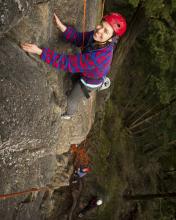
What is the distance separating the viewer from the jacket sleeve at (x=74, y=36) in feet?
16.3

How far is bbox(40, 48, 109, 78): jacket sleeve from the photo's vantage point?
Result: 423 centimetres

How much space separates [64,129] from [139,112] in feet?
34.6

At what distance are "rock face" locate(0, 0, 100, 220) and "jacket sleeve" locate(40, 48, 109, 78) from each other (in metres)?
0.20

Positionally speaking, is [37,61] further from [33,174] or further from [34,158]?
[33,174]

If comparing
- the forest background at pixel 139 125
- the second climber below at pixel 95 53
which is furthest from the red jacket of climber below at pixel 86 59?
the forest background at pixel 139 125

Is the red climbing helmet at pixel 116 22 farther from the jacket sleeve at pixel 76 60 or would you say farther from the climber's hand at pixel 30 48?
the climber's hand at pixel 30 48

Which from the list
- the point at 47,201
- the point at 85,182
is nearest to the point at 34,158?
the point at 47,201

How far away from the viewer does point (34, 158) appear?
4574 millimetres

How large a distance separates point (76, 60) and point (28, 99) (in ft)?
3.11

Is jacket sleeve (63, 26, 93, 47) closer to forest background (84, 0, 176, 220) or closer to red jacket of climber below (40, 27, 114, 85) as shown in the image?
red jacket of climber below (40, 27, 114, 85)

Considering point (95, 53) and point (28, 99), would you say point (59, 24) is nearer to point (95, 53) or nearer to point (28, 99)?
point (95, 53)

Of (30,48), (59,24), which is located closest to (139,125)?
(59,24)

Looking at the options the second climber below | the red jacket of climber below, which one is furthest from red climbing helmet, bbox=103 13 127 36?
the red jacket of climber below

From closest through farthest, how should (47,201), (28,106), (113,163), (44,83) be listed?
(28,106) → (44,83) → (47,201) → (113,163)
